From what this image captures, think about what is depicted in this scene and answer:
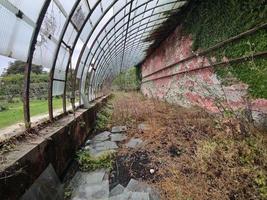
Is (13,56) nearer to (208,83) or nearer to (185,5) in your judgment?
(208,83)

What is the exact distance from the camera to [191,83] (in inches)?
316

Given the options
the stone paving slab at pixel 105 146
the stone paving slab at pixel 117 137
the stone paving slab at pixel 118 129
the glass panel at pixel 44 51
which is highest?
the glass panel at pixel 44 51

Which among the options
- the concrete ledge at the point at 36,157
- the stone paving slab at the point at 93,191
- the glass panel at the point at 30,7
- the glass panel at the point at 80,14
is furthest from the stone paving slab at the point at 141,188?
the glass panel at the point at 80,14

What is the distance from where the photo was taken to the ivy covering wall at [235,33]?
437 cm

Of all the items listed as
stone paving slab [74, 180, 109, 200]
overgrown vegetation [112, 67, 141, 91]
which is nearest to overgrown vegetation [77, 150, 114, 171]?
stone paving slab [74, 180, 109, 200]

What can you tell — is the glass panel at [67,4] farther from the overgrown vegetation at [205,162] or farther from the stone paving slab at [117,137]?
the stone paving slab at [117,137]

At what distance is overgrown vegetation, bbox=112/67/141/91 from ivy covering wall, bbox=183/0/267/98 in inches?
674

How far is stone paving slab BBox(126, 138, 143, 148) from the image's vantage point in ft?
16.4

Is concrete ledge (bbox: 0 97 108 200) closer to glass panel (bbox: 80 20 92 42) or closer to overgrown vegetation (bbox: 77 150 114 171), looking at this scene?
overgrown vegetation (bbox: 77 150 114 171)

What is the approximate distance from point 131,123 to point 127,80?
64.8 ft

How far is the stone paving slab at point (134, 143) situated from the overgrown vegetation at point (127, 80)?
61.2 feet

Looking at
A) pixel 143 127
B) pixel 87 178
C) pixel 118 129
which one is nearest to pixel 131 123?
pixel 118 129

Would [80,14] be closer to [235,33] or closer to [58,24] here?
[58,24]

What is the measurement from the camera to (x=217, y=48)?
6.00 m
